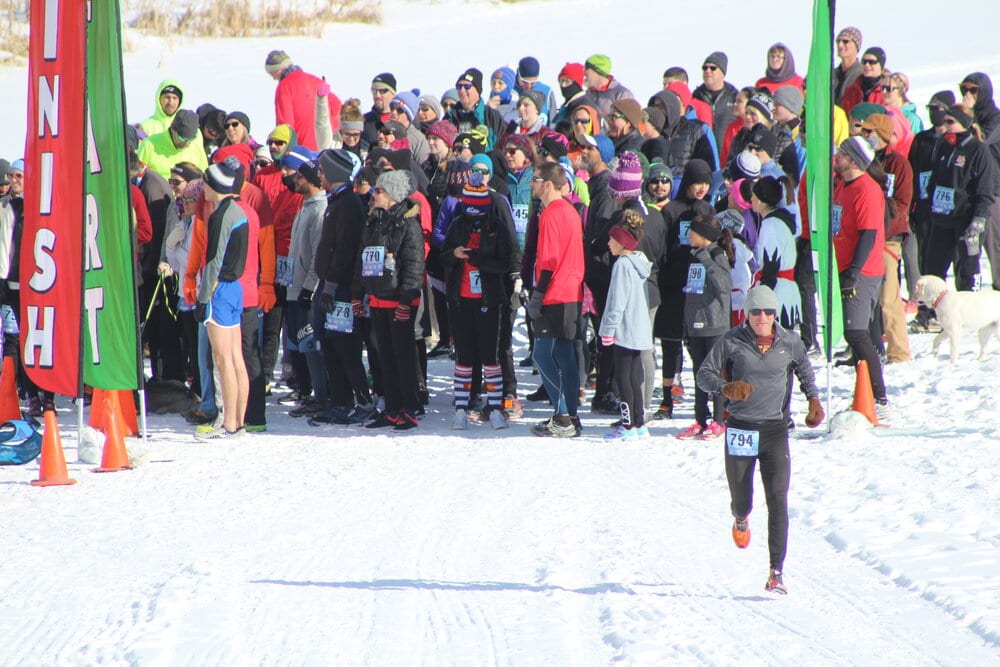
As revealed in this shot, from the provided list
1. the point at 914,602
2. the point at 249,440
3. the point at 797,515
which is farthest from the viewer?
the point at 249,440

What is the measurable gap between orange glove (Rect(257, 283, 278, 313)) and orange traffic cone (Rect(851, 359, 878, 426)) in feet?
17.1

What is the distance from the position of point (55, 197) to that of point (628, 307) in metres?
4.53

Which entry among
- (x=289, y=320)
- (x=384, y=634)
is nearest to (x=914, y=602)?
(x=384, y=634)

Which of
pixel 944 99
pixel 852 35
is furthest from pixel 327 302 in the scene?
pixel 852 35

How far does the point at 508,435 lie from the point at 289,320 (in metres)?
2.50

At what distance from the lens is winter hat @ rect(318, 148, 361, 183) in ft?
35.9

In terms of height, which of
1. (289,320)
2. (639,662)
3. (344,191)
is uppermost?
(344,191)

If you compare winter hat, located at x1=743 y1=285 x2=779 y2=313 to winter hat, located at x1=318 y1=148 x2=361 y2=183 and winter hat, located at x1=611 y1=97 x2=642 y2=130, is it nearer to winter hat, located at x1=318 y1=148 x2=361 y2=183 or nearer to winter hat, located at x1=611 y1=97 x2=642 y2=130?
winter hat, located at x1=318 y1=148 x2=361 y2=183

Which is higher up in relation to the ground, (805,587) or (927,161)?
(927,161)

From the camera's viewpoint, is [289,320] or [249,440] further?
[289,320]

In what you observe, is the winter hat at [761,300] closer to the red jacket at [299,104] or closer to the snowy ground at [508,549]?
the snowy ground at [508,549]

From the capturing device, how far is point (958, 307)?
1191 centimetres

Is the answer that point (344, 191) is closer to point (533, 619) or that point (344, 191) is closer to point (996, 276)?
point (533, 619)

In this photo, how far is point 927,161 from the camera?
526 inches
